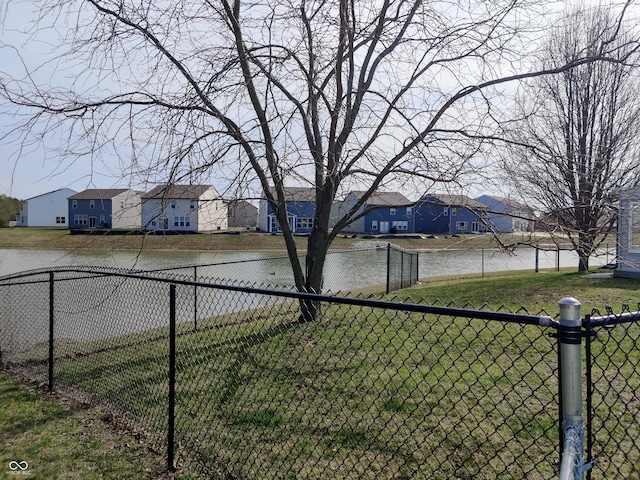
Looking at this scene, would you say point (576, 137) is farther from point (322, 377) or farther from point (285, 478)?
point (285, 478)

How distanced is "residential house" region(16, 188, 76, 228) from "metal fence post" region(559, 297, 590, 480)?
54.5 m

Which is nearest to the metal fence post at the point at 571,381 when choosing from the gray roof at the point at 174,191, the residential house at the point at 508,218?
the residential house at the point at 508,218

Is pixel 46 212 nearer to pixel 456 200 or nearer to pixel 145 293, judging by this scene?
pixel 145 293

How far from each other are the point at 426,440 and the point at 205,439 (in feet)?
5.06

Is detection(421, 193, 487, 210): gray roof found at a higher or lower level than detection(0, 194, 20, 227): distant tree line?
lower

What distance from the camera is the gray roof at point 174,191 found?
222 inches

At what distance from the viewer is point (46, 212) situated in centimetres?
4994

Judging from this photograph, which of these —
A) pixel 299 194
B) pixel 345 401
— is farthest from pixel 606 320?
pixel 299 194

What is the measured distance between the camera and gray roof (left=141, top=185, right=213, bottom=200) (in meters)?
5.63

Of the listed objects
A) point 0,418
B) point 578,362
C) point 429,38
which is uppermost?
point 429,38

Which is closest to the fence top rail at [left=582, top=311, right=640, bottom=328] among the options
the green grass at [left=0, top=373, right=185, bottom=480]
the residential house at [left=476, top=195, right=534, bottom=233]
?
the green grass at [left=0, top=373, right=185, bottom=480]

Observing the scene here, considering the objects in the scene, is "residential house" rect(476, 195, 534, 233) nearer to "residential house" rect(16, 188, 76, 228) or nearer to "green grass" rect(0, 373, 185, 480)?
"green grass" rect(0, 373, 185, 480)

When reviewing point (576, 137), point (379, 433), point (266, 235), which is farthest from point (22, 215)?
point (379, 433)

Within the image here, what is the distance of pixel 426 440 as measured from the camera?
3.20 m
